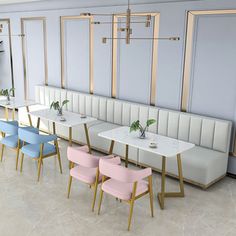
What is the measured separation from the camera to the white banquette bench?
14.2 ft

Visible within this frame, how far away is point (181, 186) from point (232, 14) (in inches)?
94.1

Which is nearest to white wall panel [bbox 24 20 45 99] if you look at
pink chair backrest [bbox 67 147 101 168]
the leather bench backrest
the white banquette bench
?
the leather bench backrest

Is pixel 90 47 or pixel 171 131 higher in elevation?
pixel 90 47

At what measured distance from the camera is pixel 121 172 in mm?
3205

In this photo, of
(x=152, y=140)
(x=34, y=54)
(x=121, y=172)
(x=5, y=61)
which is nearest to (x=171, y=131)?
(x=152, y=140)

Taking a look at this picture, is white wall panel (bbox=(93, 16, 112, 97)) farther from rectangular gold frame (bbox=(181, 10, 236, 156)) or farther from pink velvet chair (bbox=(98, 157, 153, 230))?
pink velvet chair (bbox=(98, 157, 153, 230))

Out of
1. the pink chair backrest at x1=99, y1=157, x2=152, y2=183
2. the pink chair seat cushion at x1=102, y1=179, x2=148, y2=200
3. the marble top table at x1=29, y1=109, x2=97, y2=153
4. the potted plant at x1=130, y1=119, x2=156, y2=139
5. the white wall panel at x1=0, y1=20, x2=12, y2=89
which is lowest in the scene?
the pink chair seat cushion at x1=102, y1=179, x2=148, y2=200

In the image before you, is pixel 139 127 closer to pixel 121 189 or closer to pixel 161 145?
pixel 161 145

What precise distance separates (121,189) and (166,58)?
2515 mm

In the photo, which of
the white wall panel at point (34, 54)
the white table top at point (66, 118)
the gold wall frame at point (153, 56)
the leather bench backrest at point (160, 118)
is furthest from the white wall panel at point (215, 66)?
the white wall panel at point (34, 54)

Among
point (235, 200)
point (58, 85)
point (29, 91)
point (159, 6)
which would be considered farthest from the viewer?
point (29, 91)

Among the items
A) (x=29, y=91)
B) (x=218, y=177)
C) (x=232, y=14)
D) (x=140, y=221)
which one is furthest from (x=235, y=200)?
(x=29, y=91)

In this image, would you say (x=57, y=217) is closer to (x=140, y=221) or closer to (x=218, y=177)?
(x=140, y=221)

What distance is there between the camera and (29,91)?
7.96 meters
